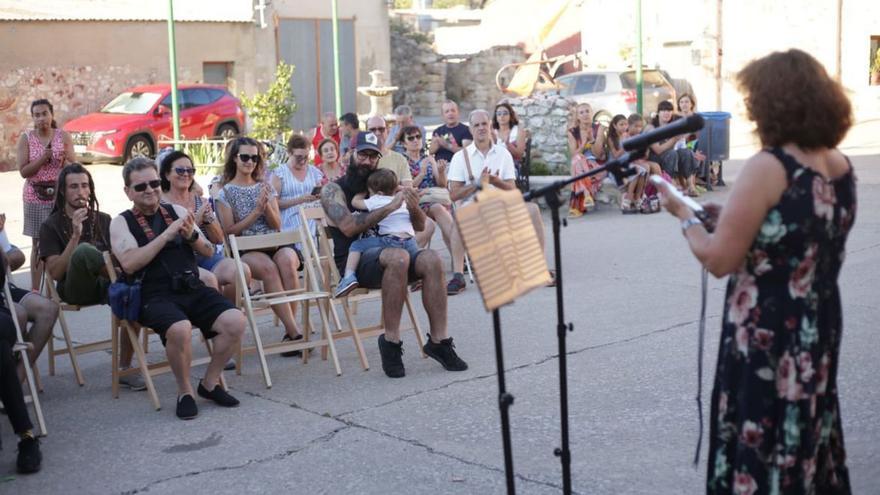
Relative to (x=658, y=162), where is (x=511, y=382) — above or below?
below

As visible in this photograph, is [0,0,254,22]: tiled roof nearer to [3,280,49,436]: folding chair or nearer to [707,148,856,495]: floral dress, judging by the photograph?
[3,280,49,436]: folding chair

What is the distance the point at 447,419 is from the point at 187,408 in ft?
4.51

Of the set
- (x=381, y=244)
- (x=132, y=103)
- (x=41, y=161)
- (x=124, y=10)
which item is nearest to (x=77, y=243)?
(x=381, y=244)

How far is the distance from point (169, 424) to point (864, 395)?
3.58 m

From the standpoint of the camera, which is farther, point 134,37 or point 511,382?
point 134,37

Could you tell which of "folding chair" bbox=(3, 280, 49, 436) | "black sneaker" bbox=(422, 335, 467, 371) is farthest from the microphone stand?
"folding chair" bbox=(3, 280, 49, 436)

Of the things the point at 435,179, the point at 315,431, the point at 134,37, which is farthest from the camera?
the point at 134,37

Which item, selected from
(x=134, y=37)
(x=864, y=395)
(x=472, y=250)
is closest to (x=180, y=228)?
(x=472, y=250)

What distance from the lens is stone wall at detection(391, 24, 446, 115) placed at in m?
35.2

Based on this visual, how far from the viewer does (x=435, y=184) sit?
10.5 metres

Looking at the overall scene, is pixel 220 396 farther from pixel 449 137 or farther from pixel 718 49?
pixel 718 49

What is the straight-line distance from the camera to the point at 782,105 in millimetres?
3186

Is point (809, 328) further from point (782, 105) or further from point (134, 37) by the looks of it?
point (134, 37)

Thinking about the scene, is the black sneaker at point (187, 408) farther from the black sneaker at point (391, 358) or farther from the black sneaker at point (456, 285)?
the black sneaker at point (456, 285)
